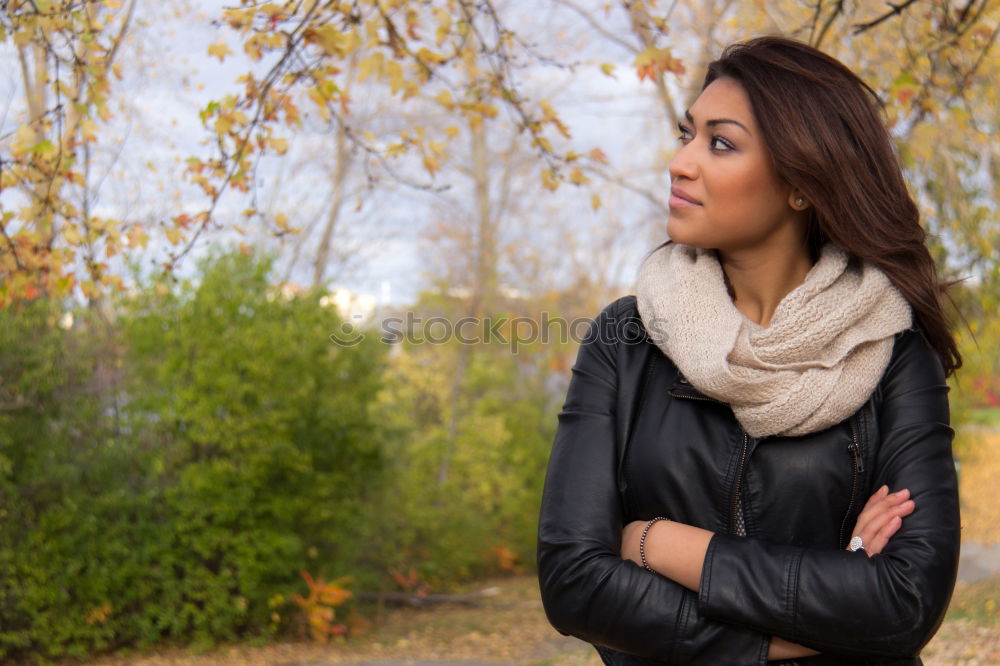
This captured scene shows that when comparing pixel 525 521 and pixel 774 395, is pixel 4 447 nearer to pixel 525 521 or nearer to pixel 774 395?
pixel 774 395

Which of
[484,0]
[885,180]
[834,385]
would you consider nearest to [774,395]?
[834,385]

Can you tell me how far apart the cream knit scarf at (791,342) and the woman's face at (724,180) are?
124 millimetres

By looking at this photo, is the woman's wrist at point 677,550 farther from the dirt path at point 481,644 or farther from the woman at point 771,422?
the dirt path at point 481,644

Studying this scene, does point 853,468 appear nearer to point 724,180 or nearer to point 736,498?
point 736,498

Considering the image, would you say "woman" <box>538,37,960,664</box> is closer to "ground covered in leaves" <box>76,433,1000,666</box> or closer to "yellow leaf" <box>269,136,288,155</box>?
"yellow leaf" <box>269,136,288,155</box>

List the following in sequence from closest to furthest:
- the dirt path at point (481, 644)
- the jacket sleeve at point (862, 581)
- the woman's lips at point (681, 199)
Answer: the jacket sleeve at point (862, 581), the woman's lips at point (681, 199), the dirt path at point (481, 644)

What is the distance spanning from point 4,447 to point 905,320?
612 centimetres

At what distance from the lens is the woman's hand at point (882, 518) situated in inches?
67.9

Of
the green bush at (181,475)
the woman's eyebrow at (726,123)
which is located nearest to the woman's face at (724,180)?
the woman's eyebrow at (726,123)

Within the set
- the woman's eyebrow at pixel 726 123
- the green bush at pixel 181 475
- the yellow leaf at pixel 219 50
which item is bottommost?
the green bush at pixel 181 475

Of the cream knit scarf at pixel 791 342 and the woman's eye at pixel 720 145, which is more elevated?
the woman's eye at pixel 720 145

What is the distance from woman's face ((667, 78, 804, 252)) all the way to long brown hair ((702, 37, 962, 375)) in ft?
0.10

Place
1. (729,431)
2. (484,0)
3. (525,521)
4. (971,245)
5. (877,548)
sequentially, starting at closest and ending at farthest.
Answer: (877,548) → (729,431) → (484,0) → (971,245) → (525,521)

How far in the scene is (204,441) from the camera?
7.09m
